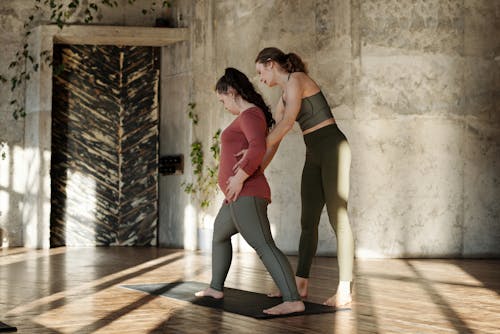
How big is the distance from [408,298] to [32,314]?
2.14 m

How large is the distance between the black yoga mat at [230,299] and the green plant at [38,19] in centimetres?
502

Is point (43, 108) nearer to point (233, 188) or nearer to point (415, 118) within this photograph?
point (415, 118)

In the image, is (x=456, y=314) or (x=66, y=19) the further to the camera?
(x=66, y=19)

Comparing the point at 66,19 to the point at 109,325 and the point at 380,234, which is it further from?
the point at 109,325

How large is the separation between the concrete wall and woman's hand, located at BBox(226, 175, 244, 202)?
4072 millimetres

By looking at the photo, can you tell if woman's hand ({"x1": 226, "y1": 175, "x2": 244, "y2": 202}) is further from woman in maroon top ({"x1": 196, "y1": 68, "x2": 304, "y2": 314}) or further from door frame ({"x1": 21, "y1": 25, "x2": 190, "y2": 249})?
→ door frame ({"x1": 21, "y1": 25, "x2": 190, "y2": 249})

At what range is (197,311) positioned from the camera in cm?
405

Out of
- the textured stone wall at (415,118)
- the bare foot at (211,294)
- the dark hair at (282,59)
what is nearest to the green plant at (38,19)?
the textured stone wall at (415,118)

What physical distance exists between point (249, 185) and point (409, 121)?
4.33 metres

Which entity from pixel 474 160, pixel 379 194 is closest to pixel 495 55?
pixel 474 160

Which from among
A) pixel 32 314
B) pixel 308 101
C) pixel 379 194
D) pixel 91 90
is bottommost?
pixel 32 314

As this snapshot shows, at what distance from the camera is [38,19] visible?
964 centimetres

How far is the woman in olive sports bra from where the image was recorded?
14.2 ft

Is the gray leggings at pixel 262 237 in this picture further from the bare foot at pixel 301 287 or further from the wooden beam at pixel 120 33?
the wooden beam at pixel 120 33
